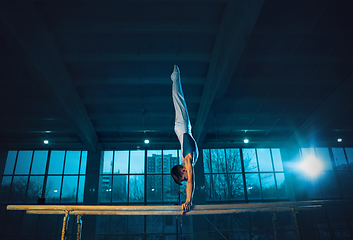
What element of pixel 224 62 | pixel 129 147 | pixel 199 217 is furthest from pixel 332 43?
pixel 129 147

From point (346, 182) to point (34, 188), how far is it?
16498 mm

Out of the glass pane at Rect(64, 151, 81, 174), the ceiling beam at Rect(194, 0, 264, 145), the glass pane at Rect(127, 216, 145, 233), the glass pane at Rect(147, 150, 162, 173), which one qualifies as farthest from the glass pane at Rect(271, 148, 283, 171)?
the glass pane at Rect(64, 151, 81, 174)

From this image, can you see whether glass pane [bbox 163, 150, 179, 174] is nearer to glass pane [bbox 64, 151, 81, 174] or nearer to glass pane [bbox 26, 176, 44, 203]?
glass pane [bbox 64, 151, 81, 174]

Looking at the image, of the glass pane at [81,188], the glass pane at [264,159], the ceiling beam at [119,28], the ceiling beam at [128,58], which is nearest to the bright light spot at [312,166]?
the glass pane at [264,159]

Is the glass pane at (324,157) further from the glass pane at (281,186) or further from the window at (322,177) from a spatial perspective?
Result: the glass pane at (281,186)

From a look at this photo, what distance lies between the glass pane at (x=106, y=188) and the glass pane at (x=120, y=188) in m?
0.22

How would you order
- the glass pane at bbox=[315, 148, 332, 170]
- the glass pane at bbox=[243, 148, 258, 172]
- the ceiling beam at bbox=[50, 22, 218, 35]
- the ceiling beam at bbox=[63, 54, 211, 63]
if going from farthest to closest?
the glass pane at bbox=[315, 148, 332, 170], the glass pane at bbox=[243, 148, 258, 172], the ceiling beam at bbox=[63, 54, 211, 63], the ceiling beam at bbox=[50, 22, 218, 35]

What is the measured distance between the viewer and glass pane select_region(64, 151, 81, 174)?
10898 millimetres

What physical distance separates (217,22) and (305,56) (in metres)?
3.13

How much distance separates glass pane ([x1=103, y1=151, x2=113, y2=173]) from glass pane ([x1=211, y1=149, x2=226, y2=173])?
18.2ft

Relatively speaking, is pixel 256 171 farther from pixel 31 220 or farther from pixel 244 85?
pixel 31 220

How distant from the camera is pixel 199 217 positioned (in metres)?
9.72

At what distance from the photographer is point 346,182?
11.2 m

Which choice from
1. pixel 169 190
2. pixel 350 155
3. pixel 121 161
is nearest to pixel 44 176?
pixel 121 161
